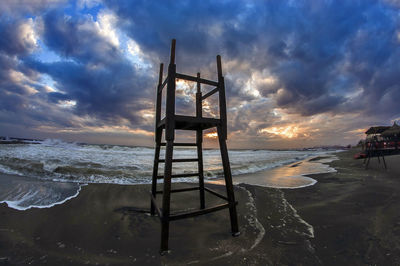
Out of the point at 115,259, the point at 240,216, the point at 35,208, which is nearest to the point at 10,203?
the point at 35,208

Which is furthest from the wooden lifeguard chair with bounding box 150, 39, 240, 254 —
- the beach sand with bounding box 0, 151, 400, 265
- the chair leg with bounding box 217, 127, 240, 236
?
the beach sand with bounding box 0, 151, 400, 265

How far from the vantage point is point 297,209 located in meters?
3.88

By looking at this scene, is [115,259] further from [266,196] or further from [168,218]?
[266,196]

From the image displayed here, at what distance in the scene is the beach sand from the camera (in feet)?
7.14

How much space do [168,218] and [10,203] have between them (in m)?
4.48

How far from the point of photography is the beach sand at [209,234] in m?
2.18

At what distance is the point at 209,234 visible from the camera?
280 centimetres

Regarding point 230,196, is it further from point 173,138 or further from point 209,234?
point 173,138

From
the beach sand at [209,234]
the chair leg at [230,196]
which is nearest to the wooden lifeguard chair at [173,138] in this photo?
the chair leg at [230,196]

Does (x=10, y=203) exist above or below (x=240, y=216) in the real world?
above

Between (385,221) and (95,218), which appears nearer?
(385,221)

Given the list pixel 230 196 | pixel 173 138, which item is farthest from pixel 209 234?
pixel 173 138

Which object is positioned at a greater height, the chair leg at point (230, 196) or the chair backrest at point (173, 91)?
the chair backrest at point (173, 91)

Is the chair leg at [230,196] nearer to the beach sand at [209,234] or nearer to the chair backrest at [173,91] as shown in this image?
the beach sand at [209,234]
